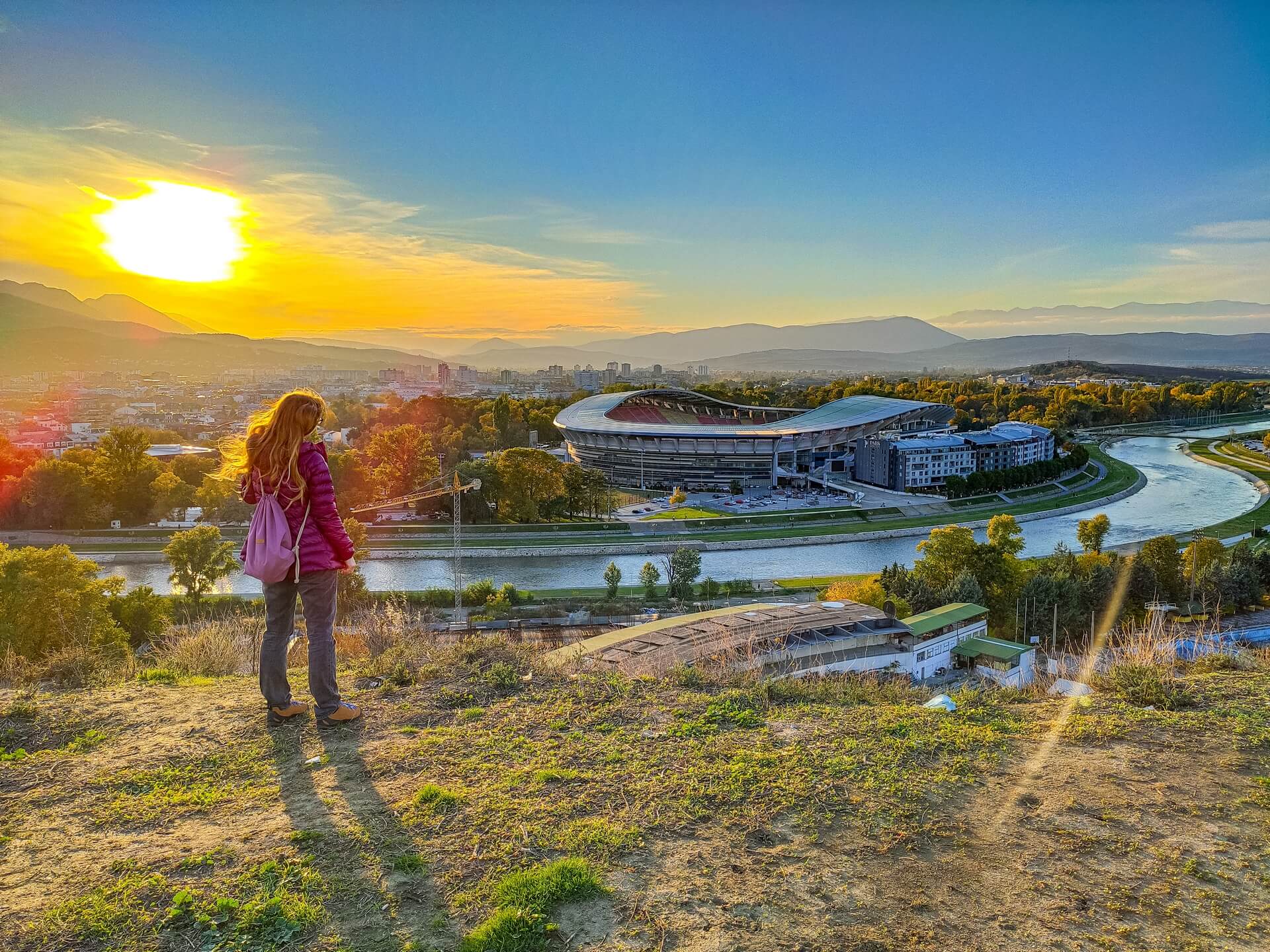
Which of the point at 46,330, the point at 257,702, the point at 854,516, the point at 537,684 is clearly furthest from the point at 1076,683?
the point at 46,330

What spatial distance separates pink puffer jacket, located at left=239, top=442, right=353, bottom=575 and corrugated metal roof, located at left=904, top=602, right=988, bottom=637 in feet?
30.2

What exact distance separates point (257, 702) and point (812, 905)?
2395 millimetres

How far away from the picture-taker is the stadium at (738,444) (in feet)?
111

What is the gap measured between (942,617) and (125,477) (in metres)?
26.5

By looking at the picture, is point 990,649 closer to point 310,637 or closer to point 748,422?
point 310,637

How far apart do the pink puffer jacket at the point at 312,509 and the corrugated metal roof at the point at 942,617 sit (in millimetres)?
9202

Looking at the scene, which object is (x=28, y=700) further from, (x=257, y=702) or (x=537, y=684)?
(x=537, y=684)

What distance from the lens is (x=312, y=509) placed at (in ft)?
8.93

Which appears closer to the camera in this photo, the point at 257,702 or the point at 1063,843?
the point at 1063,843

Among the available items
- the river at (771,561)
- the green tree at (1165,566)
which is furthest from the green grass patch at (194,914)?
the green tree at (1165,566)

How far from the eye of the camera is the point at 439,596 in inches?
674

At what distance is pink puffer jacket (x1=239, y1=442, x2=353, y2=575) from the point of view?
2.69 meters

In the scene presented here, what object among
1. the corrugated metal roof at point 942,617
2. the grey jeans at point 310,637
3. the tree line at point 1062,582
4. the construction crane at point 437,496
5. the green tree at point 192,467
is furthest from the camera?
the green tree at point 192,467

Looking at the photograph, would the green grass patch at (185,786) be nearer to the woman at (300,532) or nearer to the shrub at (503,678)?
the woman at (300,532)
